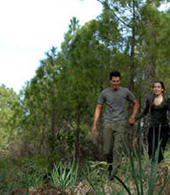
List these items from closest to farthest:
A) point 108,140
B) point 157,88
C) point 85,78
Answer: point 157,88, point 108,140, point 85,78

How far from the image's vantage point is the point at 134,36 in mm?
10867

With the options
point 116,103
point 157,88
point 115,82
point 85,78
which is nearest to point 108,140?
point 116,103

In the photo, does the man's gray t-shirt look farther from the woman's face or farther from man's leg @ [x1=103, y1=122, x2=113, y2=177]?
the woman's face

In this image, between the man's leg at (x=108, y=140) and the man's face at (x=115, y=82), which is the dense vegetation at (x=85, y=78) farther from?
the man's face at (x=115, y=82)

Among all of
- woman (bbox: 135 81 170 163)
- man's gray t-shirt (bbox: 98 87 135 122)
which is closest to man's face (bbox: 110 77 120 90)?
man's gray t-shirt (bbox: 98 87 135 122)

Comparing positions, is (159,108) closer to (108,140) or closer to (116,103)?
(116,103)

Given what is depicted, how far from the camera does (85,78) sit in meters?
15.6

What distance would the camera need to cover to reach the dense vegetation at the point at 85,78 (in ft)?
21.7

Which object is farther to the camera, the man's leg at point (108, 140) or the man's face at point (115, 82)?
the man's leg at point (108, 140)

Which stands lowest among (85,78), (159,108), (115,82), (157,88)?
(159,108)

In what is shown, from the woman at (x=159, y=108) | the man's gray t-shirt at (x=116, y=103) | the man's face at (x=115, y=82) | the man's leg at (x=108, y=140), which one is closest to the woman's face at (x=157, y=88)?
the woman at (x=159, y=108)

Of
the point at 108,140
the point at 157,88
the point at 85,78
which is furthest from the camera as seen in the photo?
the point at 85,78

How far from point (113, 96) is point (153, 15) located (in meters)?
4.79

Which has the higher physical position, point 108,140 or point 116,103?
point 116,103
